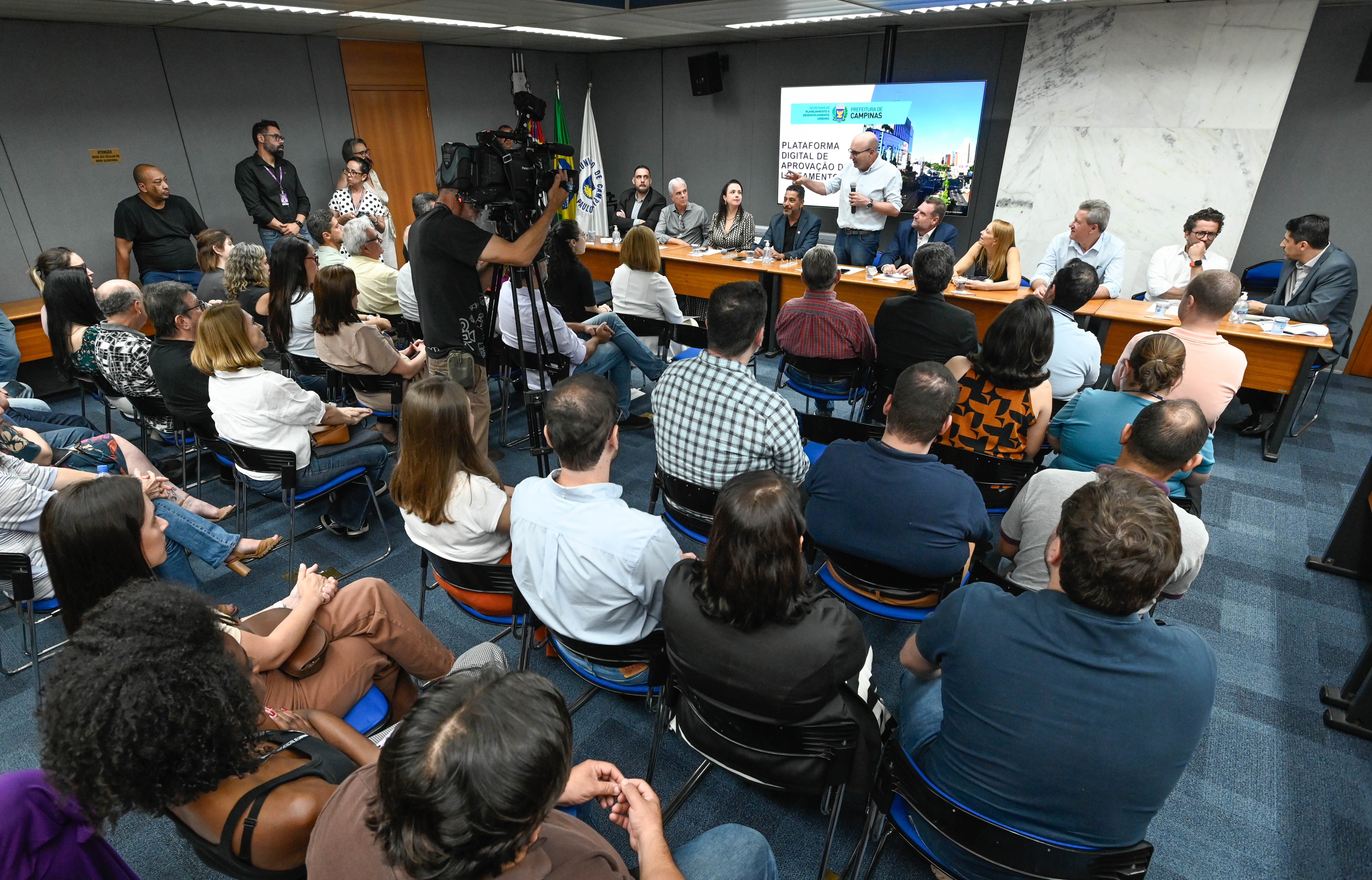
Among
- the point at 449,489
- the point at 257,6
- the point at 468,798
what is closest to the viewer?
the point at 468,798

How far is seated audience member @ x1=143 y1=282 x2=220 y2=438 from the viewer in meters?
2.85

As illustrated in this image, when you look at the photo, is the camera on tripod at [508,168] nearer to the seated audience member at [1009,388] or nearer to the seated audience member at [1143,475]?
the seated audience member at [1009,388]

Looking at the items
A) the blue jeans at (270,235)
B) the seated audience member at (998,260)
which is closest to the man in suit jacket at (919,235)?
the seated audience member at (998,260)

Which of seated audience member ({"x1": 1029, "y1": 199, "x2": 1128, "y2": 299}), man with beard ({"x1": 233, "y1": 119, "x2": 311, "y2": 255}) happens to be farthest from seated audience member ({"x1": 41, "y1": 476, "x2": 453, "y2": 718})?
man with beard ({"x1": 233, "y1": 119, "x2": 311, "y2": 255})

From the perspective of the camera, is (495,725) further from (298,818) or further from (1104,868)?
(1104,868)

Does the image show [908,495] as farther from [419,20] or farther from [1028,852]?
[419,20]

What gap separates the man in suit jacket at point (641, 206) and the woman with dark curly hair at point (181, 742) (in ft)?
21.5

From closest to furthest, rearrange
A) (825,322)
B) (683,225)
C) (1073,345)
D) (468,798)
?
(468,798) → (1073,345) → (825,322) → (683,225)

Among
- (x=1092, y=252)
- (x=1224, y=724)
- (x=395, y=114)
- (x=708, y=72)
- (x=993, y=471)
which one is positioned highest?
(x=708, y=72)

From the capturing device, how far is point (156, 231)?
546cm

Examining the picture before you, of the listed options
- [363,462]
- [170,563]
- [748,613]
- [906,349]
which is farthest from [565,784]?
[906,349]

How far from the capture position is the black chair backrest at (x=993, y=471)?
8.02 ft

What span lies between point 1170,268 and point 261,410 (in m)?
5.97

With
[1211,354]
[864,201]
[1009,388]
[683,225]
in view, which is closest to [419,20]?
[683,225]
